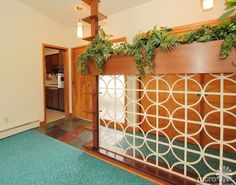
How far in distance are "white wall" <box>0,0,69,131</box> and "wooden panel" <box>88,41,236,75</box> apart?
2715 mm

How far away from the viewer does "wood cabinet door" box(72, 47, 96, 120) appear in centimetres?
437

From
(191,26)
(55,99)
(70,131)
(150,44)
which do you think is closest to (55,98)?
(55,99)

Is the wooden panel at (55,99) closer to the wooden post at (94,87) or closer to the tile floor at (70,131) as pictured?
the tile floor at (70,131)

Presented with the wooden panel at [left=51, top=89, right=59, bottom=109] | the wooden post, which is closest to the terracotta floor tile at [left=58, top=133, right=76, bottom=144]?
the wooden post

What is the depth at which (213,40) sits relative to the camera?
1.35 metres

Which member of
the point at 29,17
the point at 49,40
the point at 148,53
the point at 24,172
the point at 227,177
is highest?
the point at 29,17

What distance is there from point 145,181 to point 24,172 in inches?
58.7

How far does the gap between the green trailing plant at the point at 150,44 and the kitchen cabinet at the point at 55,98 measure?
3.25 meters

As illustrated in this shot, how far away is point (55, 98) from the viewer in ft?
18.2

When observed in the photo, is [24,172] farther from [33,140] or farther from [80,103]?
[80,103]

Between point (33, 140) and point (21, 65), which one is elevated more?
point (21, 65)

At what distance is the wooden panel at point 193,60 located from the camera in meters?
1.33

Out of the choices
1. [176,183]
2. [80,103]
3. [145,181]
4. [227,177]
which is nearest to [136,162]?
[145,181]

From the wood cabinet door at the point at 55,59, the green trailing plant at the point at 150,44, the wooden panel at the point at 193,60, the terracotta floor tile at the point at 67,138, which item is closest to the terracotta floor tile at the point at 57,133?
the terracotta floor tile at the point at 67,138
